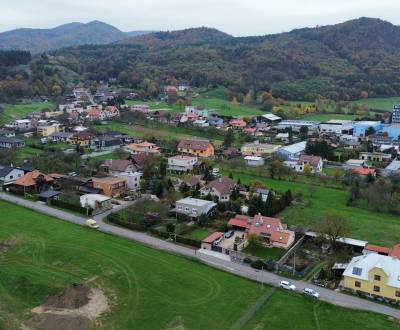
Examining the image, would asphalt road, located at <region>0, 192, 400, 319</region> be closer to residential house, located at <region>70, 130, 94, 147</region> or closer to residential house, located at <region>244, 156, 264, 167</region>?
residential house, located at <region>244, 156, 264, 167</region>

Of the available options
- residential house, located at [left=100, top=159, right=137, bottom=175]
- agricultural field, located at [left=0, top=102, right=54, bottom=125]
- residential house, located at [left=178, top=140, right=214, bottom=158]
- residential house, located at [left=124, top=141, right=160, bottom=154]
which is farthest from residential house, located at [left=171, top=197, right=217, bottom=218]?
agricultural field, located at [left=0, top=102, right=54, bottom=125]

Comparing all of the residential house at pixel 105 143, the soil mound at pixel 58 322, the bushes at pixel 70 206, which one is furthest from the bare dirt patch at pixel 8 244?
the residential house at pixel 105 143

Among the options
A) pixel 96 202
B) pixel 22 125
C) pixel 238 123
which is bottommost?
pixel 96 202

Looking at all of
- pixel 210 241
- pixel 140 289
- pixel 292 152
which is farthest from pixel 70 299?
pixel 292 152

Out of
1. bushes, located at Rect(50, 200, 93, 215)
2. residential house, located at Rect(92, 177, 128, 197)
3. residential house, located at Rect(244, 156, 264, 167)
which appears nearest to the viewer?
bushes, located at Rect(50, 200, 93, 215)

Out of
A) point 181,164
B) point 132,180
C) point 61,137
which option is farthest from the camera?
point 61,137

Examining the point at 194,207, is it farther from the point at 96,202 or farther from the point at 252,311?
the point at 252,311

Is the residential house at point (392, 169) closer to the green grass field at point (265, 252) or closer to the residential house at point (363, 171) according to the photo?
the residential house at point (363, 171)
